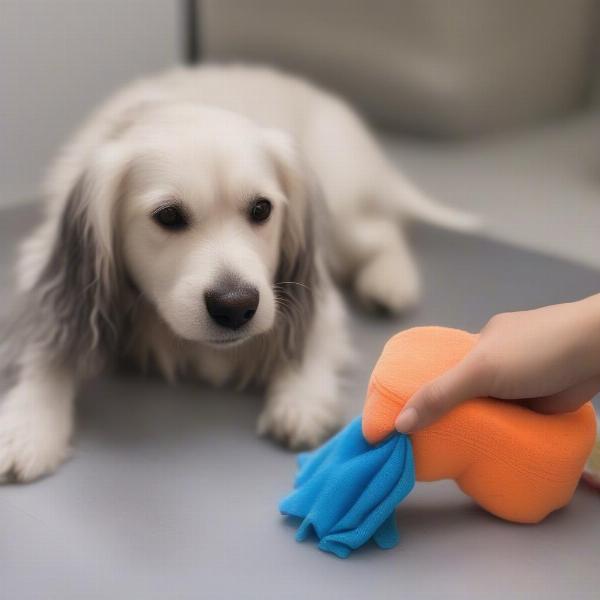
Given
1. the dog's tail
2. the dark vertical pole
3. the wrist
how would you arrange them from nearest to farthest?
the wrist, the dog's tail, the dark vertical pole

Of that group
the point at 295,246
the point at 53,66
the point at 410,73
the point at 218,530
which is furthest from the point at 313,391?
the point at 53,66

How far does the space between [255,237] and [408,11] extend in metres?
1.08

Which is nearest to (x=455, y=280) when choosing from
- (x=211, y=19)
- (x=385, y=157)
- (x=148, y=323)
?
(x=385, y=157)

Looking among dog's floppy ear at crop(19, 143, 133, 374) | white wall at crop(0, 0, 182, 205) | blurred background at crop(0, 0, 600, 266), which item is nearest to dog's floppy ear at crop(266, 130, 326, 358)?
dog's floppy ear at crop(19, 143, 133, 374)

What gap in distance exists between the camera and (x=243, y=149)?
4.05 ft

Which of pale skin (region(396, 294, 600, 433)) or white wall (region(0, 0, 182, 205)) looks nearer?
pale skin (region(396, 294, 600, 433))

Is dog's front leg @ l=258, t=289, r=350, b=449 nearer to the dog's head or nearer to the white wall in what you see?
the dog's head

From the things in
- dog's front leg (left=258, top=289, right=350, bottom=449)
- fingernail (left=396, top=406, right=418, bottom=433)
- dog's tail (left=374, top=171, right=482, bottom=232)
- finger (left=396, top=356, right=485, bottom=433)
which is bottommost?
dog's front leg (left=258, top=289, right=350, bottom=449)

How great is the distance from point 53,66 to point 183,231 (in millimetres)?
1086

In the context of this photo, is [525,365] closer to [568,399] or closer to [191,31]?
[568,399]

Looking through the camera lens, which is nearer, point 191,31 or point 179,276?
point 179,276

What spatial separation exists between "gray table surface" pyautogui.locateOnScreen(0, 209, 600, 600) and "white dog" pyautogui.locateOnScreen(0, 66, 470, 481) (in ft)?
0.19

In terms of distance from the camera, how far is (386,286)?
65.0 inches

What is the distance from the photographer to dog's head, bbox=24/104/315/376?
3.83 feet
